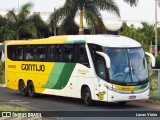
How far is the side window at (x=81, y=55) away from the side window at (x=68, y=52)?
1.22ft

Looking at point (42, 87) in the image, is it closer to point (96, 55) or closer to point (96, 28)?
point (96, 55)

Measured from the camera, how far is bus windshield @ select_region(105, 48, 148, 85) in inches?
699

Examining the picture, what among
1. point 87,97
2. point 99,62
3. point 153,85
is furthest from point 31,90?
point 99,62

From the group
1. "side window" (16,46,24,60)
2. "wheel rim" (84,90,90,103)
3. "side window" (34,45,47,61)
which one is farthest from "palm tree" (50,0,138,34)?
"wheel rim" (84,90,90,103)

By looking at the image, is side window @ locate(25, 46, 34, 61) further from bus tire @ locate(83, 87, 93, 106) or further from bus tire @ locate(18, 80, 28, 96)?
bus tire @ locate(83, 87, 93, 106)

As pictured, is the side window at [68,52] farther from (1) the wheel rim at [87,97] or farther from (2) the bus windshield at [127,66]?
(2) the bus windshield at [127,66]

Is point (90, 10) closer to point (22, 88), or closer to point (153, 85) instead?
point (22, 88)

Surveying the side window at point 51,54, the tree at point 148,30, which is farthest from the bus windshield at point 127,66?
the tree at point 148,30

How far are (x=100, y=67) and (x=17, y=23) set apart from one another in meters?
28.2

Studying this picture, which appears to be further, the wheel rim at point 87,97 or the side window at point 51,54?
the side window at point 51,54

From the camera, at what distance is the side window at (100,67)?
1786 cm

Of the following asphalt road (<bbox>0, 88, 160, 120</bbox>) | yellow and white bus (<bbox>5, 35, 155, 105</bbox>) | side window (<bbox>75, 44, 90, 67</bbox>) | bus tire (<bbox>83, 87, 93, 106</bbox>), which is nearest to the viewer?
asphalt road (<bbox>0, 88, 160, 120</bbox>)

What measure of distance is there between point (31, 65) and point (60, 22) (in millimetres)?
12022

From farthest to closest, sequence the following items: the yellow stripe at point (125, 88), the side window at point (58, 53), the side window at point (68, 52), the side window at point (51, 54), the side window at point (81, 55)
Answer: the side window at point (51, 54) < the side window at point (58, 53) < the side window at point (68, 52) < the side window at point (81, 55) < the yellow stripe at point (125, 88)
